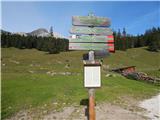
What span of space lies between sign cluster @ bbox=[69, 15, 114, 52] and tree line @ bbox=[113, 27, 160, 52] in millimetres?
136914

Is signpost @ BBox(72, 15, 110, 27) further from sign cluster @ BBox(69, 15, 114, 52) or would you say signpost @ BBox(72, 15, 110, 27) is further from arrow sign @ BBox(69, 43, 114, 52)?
arrow sign @ BBox(69, 43, 114, 52)

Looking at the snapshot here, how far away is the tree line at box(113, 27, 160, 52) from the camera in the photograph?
5694 inches

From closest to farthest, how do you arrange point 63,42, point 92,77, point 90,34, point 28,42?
point 92,77
point 90,34
point 63,42
point 28,42

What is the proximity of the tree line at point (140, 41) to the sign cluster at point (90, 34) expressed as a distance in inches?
5390

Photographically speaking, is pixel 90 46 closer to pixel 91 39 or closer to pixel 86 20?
pixel 91 39

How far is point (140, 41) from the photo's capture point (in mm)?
167125

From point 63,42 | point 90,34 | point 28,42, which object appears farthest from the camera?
point 28,42

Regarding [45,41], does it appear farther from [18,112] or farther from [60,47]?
[18,112]

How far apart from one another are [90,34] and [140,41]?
161 m

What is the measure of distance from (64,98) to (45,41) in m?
143

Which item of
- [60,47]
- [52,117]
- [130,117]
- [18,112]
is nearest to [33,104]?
[18,112]

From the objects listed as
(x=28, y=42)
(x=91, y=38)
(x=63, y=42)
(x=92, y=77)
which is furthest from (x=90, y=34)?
(x=28, y=42)

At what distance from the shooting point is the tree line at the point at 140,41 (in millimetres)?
144625

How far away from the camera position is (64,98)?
19672 millimetres
